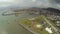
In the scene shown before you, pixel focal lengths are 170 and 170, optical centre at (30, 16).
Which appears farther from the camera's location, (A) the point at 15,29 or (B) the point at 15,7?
(B) the point at 15,7

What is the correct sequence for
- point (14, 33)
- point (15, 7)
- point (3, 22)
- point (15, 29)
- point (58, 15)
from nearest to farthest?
point (14, 33)
point (15, 29)
point (3, 22)
point (58, 15)
point (15, 7)

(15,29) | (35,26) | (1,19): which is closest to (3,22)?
(1,19)

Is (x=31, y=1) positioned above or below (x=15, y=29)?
above

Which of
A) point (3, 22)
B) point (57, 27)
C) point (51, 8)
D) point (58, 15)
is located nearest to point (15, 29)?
point (3, 22)

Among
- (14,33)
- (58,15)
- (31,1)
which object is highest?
(31,1)

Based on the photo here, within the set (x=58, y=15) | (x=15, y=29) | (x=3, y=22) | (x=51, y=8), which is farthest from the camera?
(x=51, y=8)

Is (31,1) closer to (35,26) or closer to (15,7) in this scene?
(15,7)
